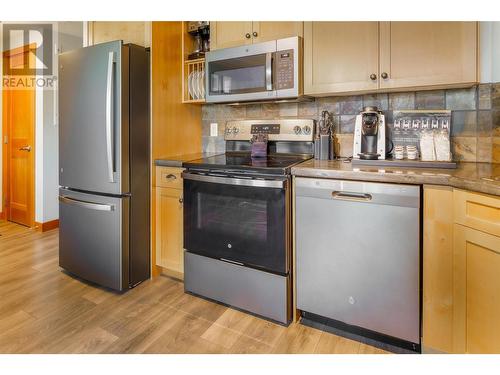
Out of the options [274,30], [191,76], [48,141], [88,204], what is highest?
[274,30]

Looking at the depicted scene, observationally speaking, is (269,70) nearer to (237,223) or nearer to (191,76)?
(191,76)

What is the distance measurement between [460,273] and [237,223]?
1.12m

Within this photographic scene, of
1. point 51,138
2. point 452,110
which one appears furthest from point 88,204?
point 452,110

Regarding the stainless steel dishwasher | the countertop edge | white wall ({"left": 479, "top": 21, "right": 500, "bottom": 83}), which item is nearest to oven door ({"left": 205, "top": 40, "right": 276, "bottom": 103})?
the countertop edge

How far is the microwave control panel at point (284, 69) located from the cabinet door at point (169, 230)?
993 mm

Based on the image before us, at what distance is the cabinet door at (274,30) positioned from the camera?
6.73ft

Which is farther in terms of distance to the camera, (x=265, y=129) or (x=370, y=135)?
(x=265, y=129)

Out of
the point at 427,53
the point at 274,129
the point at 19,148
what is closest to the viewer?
the point at 427,53

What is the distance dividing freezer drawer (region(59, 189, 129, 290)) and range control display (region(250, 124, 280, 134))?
1.04 m

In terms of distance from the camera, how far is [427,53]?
5.62ft

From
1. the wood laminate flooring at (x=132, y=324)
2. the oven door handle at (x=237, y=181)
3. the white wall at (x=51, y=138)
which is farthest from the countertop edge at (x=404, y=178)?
the white wall at (x=51, y=138)

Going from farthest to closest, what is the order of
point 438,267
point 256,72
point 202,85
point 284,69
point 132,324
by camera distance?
point 202,85
point 256,72
point 284,69
point 132,324
point 438,267

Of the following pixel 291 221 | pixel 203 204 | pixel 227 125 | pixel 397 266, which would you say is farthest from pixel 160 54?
pixel 397 266

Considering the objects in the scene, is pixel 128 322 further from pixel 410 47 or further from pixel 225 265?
pixel 410 47
